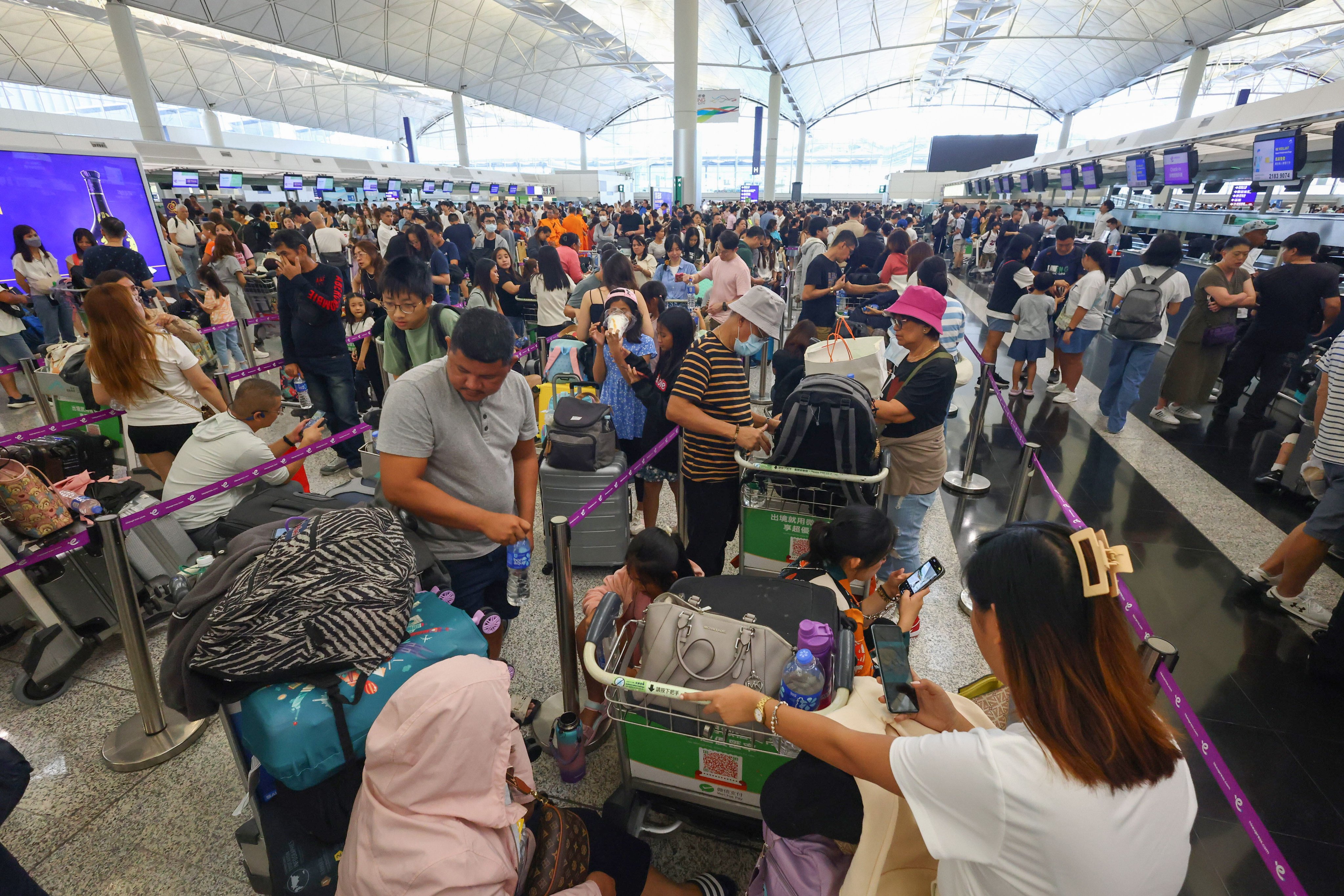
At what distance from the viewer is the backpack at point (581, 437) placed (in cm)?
372

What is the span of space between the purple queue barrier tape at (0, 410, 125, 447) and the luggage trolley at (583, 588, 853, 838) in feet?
12.9

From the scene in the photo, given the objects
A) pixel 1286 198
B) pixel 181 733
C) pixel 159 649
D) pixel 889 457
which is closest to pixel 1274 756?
pixel 889 457

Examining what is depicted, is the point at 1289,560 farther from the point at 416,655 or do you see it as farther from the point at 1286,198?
the point at 1286,198

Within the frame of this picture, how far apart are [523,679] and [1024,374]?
299 inches

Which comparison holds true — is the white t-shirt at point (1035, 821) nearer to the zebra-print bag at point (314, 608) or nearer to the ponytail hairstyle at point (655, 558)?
the ponytail hairstyle at point (655, 558)

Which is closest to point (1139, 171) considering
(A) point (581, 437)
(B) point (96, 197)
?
(A) point (581, 437)

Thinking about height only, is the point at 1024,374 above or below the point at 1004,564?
below

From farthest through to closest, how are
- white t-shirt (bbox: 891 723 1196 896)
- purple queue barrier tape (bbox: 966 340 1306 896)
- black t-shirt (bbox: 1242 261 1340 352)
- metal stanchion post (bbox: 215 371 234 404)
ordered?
black t-shirt (bbox: 1242 261 1340 352) → metal stanchion post (bbox: 215 371 234 404) → purple queue barrier tape (bbox: 966 340 1306 896) → white t-shirt (bbox: 891 723 1196 896)

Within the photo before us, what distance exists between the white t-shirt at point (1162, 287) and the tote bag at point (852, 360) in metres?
3.64

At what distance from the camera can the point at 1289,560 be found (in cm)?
359

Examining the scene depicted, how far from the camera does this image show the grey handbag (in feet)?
5.72

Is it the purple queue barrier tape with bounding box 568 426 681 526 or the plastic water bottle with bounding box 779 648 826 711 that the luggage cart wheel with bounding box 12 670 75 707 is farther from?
the plastic water bottle with bounding box 779 648 826 711

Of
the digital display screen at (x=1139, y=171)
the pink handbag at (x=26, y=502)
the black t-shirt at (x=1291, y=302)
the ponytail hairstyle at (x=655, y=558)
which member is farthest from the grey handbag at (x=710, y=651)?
the digital display screen at (x=1139, y=171)

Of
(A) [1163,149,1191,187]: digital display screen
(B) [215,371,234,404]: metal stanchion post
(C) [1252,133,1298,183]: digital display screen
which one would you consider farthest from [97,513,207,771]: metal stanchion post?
(A) [1163,149,1191,187]: digital display screen
